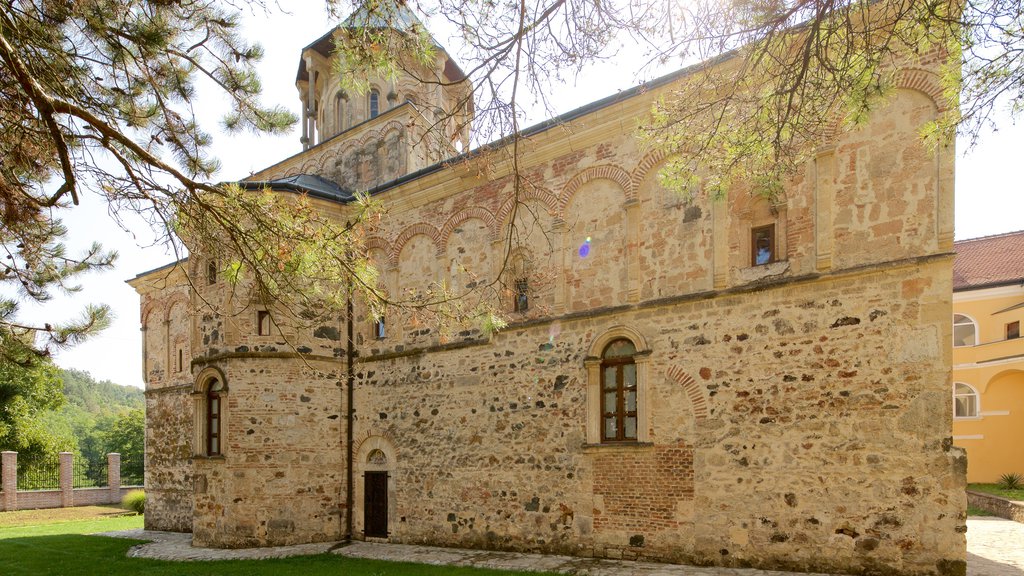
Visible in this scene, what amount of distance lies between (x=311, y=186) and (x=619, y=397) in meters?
8.88

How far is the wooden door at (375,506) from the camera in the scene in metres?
12.4

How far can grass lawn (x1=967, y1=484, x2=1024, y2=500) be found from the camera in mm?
15387

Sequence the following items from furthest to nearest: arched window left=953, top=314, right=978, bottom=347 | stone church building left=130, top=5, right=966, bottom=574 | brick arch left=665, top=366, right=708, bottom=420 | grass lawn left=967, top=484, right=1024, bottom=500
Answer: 1. arched window left=953, top=314, right=978, bottom=347
2. grass lawn left=967, top=484, right=1024, bottom=500
3. brick arch left=665, top=366, right=708, bottom=420
4. stone church building left=130, top=5, right=966, bottom=574

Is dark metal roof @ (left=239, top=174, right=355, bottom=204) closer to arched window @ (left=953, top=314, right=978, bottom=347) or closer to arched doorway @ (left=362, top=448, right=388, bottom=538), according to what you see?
arched doorway @ (left=362, top=448, right=388, bottom=538)

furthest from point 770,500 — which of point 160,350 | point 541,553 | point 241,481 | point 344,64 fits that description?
point 160,350

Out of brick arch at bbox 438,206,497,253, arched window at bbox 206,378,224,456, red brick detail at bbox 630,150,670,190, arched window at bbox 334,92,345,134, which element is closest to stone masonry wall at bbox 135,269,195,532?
arched window at bbox 206,378,224,456

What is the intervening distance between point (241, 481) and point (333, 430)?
1.87 meters

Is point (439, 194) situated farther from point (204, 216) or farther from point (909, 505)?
point (909, 505)

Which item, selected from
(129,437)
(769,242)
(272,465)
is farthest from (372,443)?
(129,437)

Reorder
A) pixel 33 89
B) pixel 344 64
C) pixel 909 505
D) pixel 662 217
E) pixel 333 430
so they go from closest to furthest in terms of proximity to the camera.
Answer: pixel 33 89, pixel 344 64, pixel 909 505, pixel 662 217, pixel 333 430

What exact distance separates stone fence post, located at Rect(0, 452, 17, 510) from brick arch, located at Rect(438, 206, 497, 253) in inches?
870

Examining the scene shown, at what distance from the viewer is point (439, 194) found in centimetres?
1246

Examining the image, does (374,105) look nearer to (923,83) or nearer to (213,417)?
(213,417)

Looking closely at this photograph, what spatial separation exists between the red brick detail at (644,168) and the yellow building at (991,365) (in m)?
14.3
